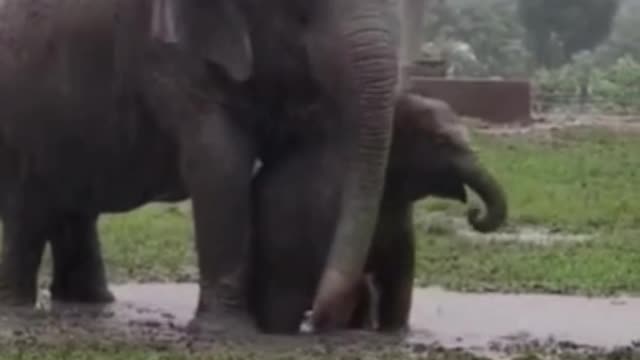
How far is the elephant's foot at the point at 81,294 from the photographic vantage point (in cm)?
1350

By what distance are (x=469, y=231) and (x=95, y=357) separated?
28.1ft

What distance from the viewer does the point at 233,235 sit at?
11.3 metres

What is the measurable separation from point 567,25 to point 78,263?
238 ft

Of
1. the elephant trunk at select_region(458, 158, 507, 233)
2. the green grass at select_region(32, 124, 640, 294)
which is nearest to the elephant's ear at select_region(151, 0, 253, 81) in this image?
the elephant trunk at select_region(458, 158, 507, 233)

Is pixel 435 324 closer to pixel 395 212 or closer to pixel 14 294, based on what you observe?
pixel 395 212

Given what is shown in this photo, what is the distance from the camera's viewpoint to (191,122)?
11.4 meters

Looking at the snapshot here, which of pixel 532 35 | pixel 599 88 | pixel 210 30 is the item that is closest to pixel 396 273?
pixel 210 30

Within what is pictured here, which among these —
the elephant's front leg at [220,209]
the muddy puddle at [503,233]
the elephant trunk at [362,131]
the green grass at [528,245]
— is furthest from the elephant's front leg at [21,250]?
the muddy puddle at [503,233]

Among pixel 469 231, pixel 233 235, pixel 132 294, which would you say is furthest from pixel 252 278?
pixel 469 231

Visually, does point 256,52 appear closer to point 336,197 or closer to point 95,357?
point 336,197

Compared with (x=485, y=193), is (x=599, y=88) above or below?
above

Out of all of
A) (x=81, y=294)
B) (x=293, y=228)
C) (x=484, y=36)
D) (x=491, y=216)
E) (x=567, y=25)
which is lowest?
(x=81, y=294)

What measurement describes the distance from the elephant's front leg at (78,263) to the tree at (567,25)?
70.6m

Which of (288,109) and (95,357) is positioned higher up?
(288,109)
